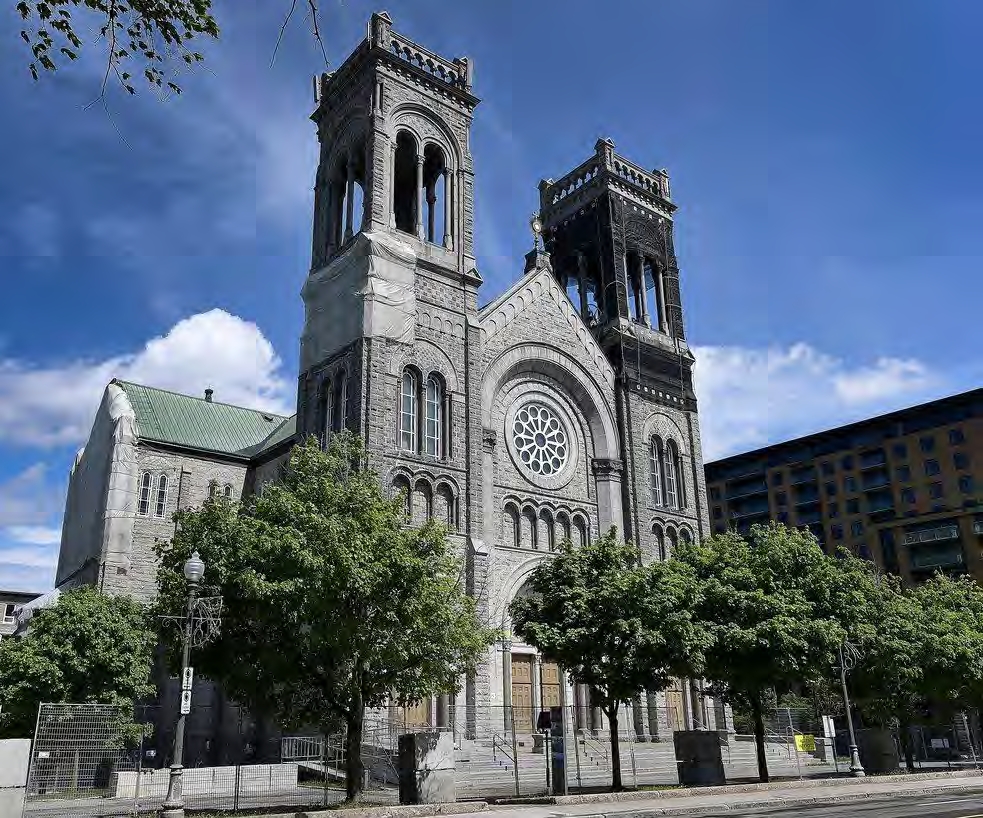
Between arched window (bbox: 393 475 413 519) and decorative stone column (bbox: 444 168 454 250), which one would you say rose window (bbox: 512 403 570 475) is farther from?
decorative stone column (bbox: 444 168 454 250)

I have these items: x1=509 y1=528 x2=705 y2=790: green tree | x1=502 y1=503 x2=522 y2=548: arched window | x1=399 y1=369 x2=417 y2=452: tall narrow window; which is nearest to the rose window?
x1=502 y1=503 x2=522 y2=548: arched window

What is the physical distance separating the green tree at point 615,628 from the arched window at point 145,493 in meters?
23.2

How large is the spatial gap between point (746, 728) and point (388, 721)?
77.1ft

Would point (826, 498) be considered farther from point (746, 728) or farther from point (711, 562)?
point (711, 562)

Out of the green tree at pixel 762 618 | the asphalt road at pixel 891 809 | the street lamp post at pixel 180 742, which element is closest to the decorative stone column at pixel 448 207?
the green tree at pixel 762 618

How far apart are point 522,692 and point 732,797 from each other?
48.7ft

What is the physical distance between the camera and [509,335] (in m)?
40.8

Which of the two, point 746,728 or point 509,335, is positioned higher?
point 509,335

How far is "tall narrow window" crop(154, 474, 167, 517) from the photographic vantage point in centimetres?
4200

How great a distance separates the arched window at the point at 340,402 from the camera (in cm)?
3453

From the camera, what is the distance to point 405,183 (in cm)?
4391

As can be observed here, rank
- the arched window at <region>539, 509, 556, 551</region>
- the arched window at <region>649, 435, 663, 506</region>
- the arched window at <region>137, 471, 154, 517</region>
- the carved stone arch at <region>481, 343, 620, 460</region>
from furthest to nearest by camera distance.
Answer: the arched window at <region>649, 435, 663, 506</region>, the arched window at <region>137, 471, 154, 517</region>, the carved stone arch at <region>481, 343, 620, 460</region>, the arched window at <region>539, 509, 556, 551</region>

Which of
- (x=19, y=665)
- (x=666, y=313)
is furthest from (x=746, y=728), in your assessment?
(x=19, y=665)

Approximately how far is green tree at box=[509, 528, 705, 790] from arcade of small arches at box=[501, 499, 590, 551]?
11.7 metres
